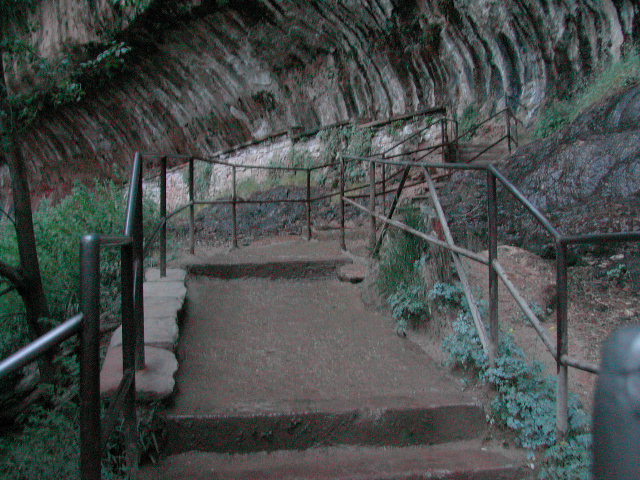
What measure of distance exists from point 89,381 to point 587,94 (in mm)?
9560

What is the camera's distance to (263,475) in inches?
81.2

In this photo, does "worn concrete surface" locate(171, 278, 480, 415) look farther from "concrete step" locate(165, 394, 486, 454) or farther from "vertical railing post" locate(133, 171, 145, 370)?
"vertical railing post" locate(133, 171, 145, 370)

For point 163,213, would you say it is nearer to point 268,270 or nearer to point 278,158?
point 268,270

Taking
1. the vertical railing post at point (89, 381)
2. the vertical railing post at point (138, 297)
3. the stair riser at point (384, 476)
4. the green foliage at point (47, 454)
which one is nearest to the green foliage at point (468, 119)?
the vertical railing post at point (138, 297)

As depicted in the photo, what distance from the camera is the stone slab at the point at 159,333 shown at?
2779 millimetres

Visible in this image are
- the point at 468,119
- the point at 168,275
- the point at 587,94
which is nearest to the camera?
the point at 168,275

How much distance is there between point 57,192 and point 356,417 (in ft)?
67.7

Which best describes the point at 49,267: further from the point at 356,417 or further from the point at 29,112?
the point at 356,417

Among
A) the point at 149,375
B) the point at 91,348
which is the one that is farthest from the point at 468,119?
the point at 91,348

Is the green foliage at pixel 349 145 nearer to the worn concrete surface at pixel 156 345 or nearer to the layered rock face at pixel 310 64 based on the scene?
the layered rock face at pixel 310 64

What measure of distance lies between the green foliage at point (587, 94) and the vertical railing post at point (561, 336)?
6.19 meters

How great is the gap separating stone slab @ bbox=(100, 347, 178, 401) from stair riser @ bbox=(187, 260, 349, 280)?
1.57 metres

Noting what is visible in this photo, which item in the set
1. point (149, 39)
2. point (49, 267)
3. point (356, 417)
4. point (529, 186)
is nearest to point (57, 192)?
point (149, 39)

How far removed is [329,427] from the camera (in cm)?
232
